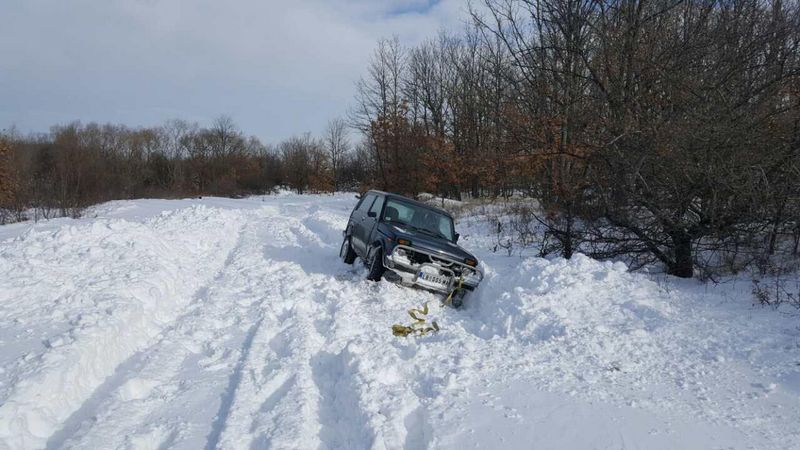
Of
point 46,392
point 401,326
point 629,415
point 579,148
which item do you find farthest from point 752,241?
point 46,392

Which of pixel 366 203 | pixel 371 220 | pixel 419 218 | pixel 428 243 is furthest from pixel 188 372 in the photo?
pixel 366 203

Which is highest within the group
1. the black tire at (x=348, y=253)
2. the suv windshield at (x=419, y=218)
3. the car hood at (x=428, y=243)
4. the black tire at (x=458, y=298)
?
the suv windshield at (x=419, y=218)

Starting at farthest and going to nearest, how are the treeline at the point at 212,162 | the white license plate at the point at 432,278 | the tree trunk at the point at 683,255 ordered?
the treeline at the point at 212,162 < the tree trunk at the point at 683,255 < the white license plate at the point at 432,278

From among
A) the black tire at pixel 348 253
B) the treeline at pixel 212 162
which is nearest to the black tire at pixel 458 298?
the black tire at pixel 348 253

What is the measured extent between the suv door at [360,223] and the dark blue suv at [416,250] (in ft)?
0.20

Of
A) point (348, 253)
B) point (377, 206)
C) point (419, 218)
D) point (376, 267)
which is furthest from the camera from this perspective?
point (348, 253)

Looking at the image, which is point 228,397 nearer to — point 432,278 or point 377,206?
point 432,278

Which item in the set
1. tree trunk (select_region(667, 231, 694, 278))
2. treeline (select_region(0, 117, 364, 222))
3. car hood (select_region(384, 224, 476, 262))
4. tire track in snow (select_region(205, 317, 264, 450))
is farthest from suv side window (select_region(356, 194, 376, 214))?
treeline (select_region(0, 117, 364, 222))

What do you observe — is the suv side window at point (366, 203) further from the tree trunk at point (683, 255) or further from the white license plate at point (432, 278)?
the tree trunk at point (683, 255)

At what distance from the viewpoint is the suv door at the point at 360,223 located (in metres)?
10.1

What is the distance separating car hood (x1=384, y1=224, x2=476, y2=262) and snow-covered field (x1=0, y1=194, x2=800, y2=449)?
0.81 meters

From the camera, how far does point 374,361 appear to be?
516 centimetres

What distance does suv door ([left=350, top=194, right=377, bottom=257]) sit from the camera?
10.1 m

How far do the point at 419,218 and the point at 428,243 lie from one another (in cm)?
142
